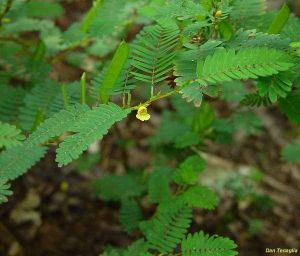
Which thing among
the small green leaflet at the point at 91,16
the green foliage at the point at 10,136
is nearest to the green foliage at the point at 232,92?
the small green leaflet at the point at 91,16

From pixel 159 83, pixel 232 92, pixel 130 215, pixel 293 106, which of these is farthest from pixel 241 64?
pixel 130 215

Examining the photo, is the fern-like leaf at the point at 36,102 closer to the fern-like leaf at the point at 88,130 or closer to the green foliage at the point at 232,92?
the fern-like leaf at the point at 88,130

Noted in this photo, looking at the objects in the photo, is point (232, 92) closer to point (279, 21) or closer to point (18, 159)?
point (279, 21)

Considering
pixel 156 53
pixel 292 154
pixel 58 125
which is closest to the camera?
pixel 58 125

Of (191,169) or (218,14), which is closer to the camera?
(218,14)

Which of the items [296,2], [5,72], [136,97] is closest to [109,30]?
[5,72]

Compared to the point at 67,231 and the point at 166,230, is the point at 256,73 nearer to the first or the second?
the point at 166,230
